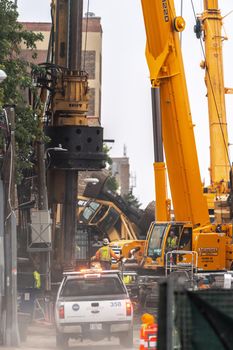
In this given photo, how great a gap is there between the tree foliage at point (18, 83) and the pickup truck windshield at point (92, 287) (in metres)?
5.64

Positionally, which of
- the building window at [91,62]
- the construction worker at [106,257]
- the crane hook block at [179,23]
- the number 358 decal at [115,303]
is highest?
the building window at [91,62]

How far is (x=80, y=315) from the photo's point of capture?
1967cm

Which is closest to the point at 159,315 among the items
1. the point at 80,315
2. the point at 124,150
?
the point at 80,315

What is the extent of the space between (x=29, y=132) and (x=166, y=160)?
16.9 ft

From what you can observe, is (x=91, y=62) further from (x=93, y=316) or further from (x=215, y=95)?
(x=93, y=316)

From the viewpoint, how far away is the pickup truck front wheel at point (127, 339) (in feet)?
65.3

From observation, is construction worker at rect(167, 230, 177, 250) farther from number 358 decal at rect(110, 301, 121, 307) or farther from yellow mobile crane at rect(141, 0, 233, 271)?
number 358 decal at rect(110, 301, 121, 307)

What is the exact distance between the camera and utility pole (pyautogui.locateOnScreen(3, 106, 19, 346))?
20672 millimetres

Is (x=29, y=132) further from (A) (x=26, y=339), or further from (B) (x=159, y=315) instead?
(B) (x=159, y=315)

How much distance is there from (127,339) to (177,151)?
32.0 feet

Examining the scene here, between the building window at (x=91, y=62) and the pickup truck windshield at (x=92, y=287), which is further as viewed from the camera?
the building window at (x=91, y=62)

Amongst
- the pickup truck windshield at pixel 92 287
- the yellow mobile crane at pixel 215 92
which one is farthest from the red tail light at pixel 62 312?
the yellow mobile crane at pixel 215 92

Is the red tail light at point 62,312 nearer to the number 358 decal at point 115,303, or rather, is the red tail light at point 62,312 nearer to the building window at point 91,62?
the number 358 decal at point 115,303

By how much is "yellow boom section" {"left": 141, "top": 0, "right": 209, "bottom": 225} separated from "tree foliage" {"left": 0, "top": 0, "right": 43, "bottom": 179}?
438 cm
